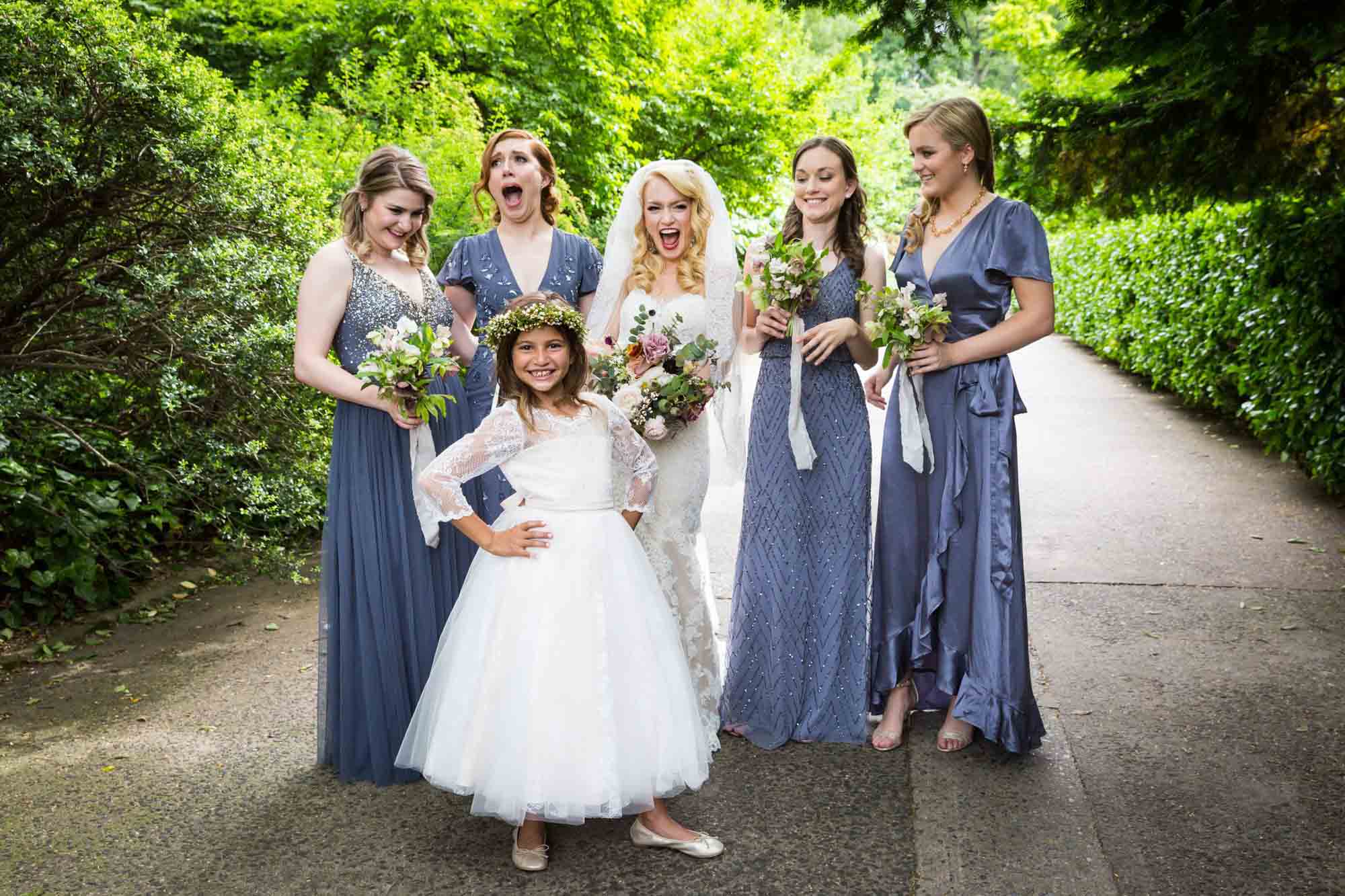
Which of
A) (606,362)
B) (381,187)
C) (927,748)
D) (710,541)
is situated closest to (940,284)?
(606,362)

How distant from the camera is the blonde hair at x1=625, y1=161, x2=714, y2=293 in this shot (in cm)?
440

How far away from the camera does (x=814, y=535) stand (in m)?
4.57

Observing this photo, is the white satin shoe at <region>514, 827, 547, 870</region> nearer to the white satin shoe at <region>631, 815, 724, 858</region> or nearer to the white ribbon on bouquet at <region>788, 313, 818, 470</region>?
the white satin shoe at <region>631, 815, 724, 858</region>

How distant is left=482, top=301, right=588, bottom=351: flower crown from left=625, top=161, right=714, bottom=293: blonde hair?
871 millimetres

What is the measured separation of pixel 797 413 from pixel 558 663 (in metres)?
1.58

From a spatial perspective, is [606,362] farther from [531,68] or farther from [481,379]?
[531,68]

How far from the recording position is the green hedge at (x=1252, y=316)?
7.93 m

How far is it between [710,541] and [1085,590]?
269 centimetres

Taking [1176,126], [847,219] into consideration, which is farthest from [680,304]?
[1176,126]

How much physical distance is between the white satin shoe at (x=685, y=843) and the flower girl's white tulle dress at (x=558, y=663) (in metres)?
0.19

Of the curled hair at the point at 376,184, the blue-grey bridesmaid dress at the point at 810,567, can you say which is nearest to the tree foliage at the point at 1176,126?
the blue-grey bridesmaid dress at the point at 810,567

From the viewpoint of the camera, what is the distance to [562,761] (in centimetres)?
337

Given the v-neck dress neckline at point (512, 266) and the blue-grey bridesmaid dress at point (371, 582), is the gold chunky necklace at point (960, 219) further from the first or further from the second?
the blue-grey bridesmaid dress at point (371, 582)

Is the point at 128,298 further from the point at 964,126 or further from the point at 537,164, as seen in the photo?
the point at 964,126
